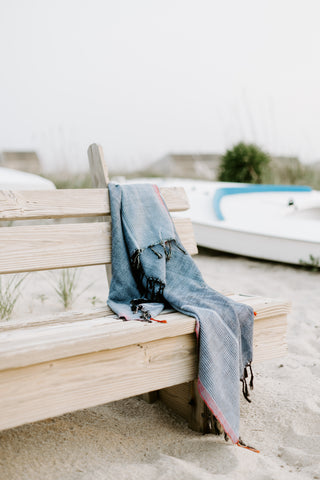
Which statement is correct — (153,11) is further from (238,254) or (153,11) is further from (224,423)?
(224,423)

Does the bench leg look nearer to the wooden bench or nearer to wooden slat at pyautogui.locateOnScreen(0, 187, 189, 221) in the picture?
the wooden bench

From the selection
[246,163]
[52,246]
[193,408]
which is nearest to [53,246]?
[52,246]

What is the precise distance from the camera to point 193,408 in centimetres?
183

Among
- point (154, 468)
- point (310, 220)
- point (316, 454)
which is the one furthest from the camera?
point (310, 220)

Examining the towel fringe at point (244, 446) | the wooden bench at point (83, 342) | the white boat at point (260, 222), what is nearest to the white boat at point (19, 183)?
the white boat at point (260, 222)

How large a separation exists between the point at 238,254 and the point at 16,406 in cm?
407

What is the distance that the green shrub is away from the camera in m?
7.07

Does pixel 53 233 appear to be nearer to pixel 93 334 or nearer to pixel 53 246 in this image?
pixel 53 246

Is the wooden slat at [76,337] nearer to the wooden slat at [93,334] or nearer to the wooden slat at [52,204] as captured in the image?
the wooden slat at [93,334]

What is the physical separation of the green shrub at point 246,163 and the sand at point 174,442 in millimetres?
4871

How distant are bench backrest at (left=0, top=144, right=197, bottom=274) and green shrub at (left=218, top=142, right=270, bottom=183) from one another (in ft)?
16.8

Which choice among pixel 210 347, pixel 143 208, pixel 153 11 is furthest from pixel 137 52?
pixel 210 347

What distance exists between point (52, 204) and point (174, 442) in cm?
115

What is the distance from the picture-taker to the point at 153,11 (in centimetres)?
1234
